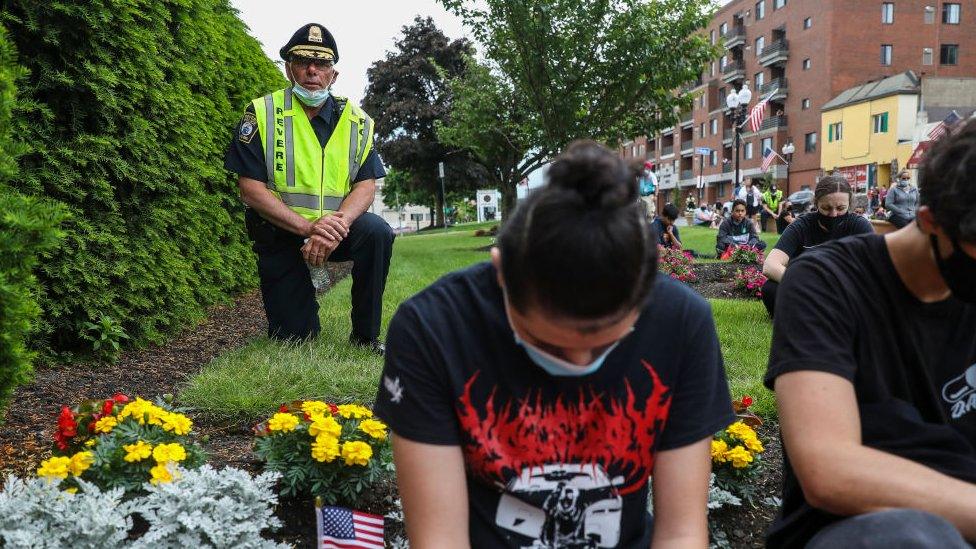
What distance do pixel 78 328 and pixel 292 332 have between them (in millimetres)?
1290

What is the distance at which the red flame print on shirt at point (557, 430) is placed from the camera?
1.53 m

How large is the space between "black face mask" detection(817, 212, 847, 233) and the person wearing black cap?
329 cm

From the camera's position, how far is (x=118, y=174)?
15.0 ft

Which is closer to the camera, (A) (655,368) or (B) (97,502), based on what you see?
(A) (655,368)

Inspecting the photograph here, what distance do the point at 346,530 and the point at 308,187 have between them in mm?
3079

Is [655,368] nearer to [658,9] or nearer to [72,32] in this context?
[72,32]

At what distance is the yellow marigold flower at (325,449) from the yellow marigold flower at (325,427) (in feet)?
0.08

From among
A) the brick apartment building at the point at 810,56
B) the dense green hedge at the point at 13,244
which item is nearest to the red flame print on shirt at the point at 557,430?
the dense green hedge at the point at 13,244

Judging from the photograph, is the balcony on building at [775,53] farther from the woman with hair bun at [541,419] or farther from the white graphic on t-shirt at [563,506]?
the white graphic on t-shirt at [563,506]

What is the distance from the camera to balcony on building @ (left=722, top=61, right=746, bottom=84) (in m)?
57.6

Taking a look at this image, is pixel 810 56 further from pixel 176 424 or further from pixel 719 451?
pixel 176 424

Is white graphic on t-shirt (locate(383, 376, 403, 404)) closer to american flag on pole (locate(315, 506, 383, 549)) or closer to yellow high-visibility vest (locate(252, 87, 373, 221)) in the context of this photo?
american flag on pole (locate(315, 506, 383, 549))

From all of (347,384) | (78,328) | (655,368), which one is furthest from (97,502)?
(78,328)

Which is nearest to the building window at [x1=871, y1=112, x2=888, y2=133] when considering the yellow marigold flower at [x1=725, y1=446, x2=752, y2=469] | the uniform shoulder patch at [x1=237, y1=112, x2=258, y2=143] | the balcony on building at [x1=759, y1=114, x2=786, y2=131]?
the balcony on building at [x1=759, y1=114, x2=786, y2=131]
